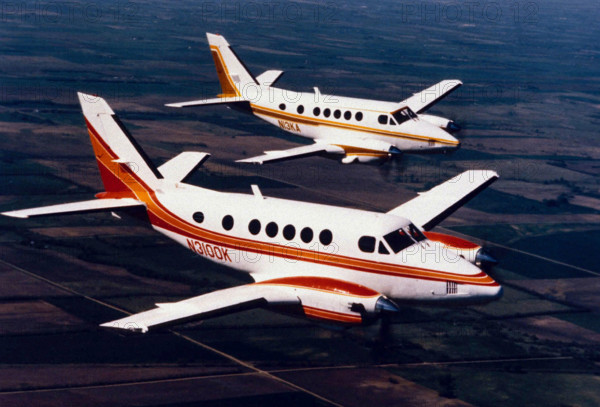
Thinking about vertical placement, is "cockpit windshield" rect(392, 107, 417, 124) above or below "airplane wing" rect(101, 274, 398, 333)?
above

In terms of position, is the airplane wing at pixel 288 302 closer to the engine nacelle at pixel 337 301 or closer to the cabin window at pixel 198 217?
the engine nacelle at pixel 337 301

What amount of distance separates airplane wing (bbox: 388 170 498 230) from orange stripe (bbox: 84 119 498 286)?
6.24 meters

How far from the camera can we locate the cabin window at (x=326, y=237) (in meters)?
31.1

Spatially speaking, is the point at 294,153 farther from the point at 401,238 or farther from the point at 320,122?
the point at 401,238

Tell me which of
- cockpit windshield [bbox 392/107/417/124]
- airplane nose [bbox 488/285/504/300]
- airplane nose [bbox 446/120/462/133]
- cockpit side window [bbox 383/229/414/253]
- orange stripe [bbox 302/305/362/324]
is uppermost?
cockpit windshield [bbox 392/107/417/124]

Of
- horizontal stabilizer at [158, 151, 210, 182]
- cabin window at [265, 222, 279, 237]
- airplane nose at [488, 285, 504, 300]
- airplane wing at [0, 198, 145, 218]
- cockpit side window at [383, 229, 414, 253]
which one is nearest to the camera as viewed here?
airplane nose at [488, 285, 504, 300]

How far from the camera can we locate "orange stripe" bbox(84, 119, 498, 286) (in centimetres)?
2988

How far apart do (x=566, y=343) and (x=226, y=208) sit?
65.3 ft

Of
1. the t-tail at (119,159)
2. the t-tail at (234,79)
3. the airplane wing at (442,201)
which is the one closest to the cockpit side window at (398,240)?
the airplane wing at (442,201)

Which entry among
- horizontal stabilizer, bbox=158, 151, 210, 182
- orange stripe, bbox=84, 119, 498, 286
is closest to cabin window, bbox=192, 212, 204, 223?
orange stripe, bbox=84, 119, 498, 286

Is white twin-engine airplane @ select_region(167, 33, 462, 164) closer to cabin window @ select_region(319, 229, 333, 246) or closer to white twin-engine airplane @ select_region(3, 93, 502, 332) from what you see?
white twin-engine airplane @ select_region(3, 93, 502, 332)

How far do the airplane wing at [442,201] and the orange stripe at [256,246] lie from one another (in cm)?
624

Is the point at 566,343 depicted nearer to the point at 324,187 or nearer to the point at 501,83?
the point at 324,187

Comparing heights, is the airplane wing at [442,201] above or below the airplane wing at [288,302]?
above
